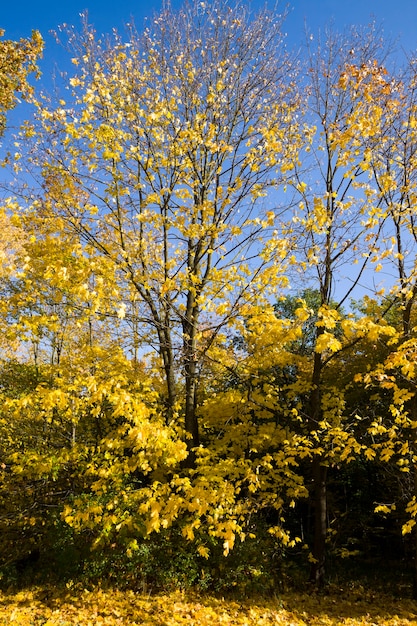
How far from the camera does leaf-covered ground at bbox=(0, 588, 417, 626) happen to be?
5402mm

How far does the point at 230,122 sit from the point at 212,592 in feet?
26.1

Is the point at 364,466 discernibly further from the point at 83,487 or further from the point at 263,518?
the point at 83,487

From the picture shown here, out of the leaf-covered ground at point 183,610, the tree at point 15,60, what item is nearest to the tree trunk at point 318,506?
the leaf-covered ground at point 183,610

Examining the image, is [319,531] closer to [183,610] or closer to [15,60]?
[183,610]

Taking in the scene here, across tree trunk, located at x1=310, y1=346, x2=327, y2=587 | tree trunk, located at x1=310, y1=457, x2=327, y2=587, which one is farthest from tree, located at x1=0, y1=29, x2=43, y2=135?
tree trunk, located at x1=310, y1=457, x2=327, y2=587

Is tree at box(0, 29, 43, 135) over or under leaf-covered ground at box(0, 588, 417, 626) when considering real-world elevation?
over

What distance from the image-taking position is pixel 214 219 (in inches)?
273

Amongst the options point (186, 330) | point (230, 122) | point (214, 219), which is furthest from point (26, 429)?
point (230, 122)

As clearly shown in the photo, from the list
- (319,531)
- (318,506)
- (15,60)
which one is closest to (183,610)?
(319,531)

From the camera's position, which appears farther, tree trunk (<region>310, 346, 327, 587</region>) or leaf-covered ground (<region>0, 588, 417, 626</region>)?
tree trunk (<region>310, 346, 327, 587</region>)

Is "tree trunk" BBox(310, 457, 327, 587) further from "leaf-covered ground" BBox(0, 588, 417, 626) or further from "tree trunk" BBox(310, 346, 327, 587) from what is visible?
"leaf-covered ground" BBox(0, 588, 417, 626)

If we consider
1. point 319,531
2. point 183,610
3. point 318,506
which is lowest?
point 183,610

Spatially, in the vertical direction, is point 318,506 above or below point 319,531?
above

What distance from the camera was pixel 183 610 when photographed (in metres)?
5.78
